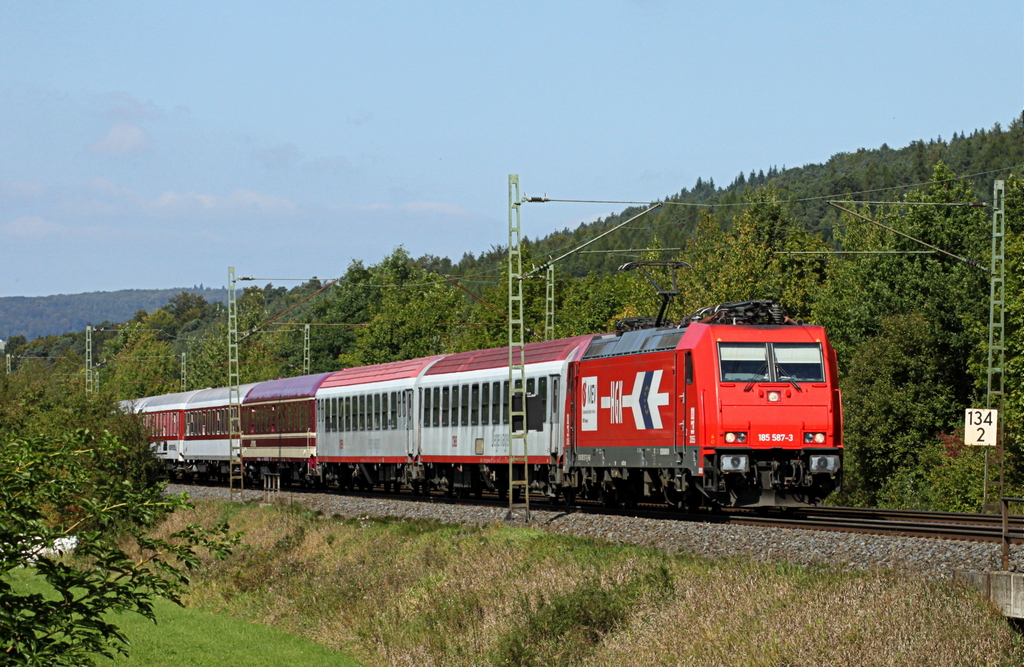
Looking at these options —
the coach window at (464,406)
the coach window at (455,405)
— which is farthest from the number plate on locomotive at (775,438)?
the coach window at (455,405)

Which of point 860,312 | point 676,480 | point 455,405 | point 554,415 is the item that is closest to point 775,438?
point 676,480

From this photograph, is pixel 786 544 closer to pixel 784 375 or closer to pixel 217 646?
pixel 784 375

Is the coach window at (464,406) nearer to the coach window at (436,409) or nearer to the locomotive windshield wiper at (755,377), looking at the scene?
the coach window at (436,409)

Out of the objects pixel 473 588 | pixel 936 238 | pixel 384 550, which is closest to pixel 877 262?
pixel 936 238

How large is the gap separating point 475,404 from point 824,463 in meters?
12.4

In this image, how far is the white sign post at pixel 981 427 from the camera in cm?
2558

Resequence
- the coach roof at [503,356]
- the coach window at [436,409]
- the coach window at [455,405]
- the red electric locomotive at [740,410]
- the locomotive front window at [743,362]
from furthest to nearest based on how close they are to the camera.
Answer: the coach window at [436,409], the coach window at [455,405], the coach roof at [503,356], the locomotive front window at [743,362], the red electric locomotive at [740,410]

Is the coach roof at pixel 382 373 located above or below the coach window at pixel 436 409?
above

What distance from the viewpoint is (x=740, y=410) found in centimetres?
2381

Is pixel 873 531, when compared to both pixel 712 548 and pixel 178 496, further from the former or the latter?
pixel 178 496

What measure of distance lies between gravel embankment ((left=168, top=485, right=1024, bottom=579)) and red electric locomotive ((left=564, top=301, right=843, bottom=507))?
1357mm

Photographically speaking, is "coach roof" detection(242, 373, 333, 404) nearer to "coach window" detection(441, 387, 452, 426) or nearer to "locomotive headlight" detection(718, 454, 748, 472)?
"coach window" detection(441, 387, 452, 426)

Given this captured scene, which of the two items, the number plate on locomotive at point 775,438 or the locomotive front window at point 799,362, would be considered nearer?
the number plate on locomotive at point 775,438

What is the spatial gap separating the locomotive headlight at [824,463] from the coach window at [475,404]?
39.3ft
